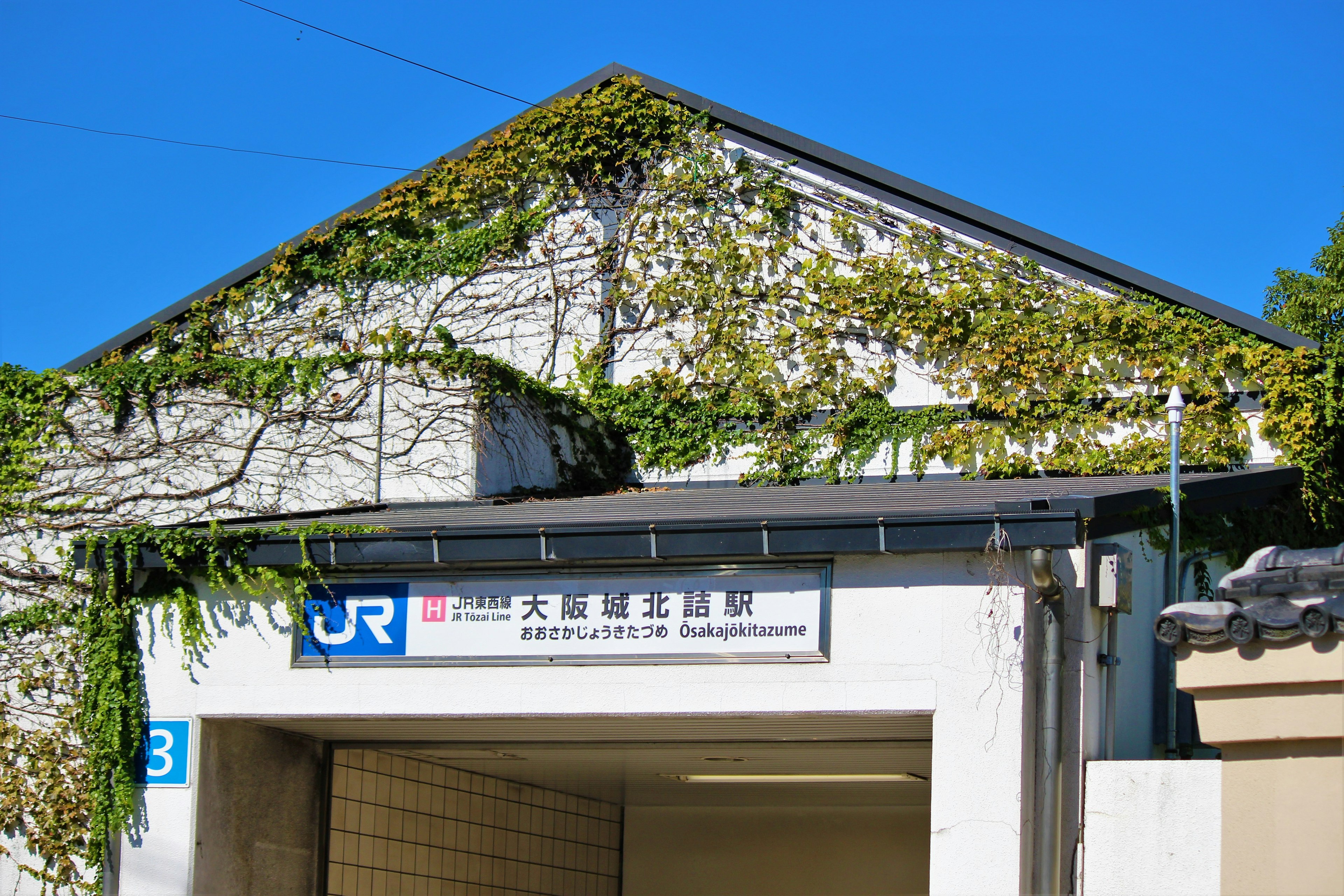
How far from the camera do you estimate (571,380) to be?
13.9 meters

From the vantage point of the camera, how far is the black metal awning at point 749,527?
740cm

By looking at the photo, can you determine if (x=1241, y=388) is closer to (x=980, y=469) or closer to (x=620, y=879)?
(x=980, y=469)

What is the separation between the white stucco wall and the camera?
23.6 ft

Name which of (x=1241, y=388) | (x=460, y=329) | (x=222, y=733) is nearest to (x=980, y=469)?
(x=1241, y=388)

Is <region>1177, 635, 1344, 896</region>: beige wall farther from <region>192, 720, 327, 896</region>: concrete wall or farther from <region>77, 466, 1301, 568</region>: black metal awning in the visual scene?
<region>192, 720, 327, 896</region>: concrete wall

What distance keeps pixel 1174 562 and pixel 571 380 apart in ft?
21.5

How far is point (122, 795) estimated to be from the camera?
28.1ft

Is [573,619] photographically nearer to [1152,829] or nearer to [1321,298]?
[1152,829]

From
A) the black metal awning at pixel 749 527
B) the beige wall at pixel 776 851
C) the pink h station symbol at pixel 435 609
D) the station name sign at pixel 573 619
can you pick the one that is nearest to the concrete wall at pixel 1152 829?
the black metal awning at pixel 749 527

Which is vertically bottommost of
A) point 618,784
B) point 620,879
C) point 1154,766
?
point 620,879

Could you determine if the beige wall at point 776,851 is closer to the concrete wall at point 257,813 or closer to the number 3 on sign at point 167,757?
the concrete wall at point 257,813

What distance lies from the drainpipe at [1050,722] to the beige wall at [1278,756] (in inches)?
38.7

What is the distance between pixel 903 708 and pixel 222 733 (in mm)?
4251

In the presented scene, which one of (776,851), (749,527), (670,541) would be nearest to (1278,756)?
(749,527)
